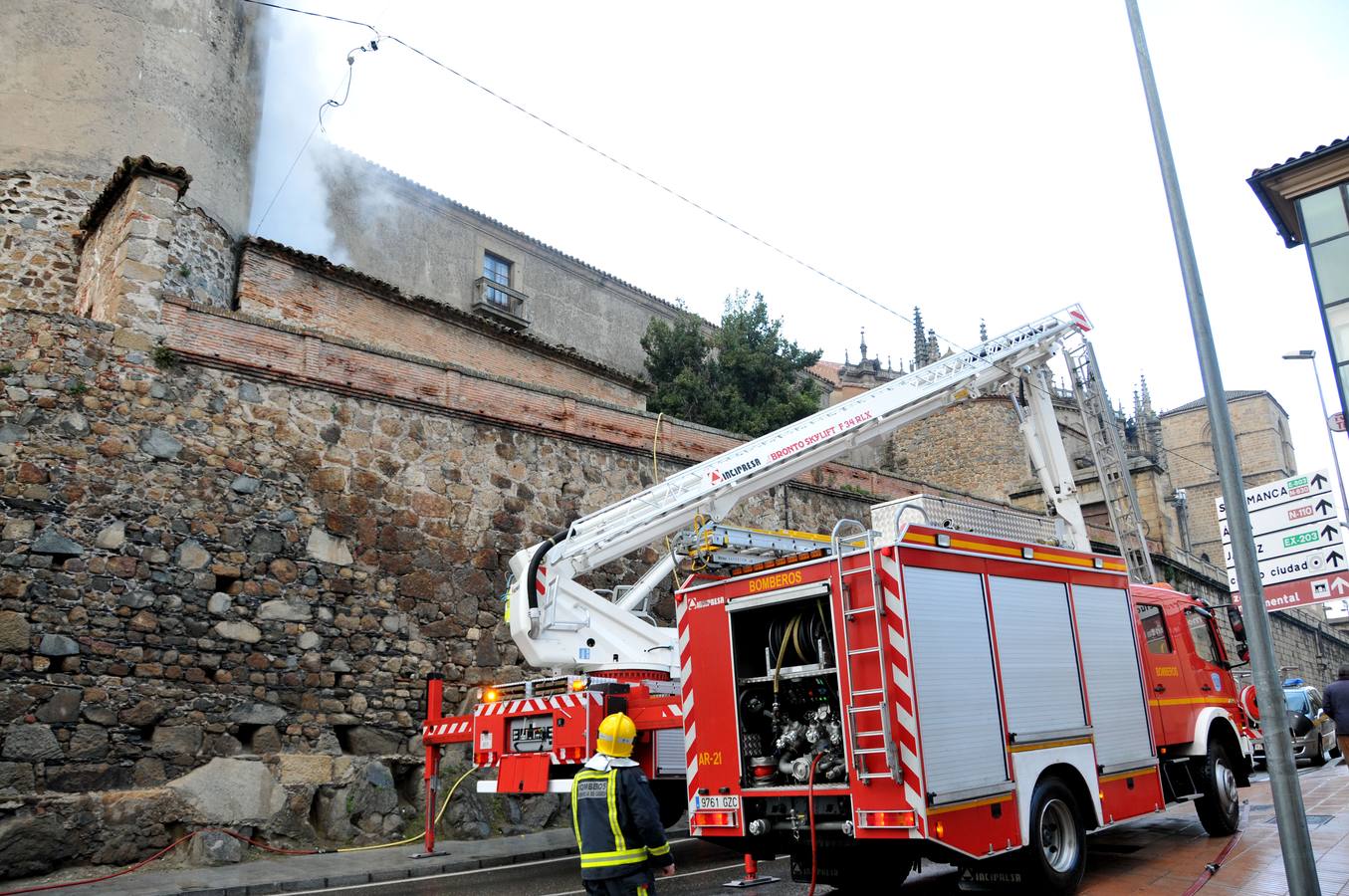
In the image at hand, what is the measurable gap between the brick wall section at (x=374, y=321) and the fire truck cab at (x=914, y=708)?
8587 millimetres

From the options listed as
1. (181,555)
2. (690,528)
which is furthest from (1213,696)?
(181,555)

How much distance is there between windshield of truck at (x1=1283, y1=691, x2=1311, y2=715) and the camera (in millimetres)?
19641

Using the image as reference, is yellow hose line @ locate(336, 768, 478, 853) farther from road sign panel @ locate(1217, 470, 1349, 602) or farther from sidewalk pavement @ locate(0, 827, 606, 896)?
road sign panel @ locate(1217, 470, 1349, 602)

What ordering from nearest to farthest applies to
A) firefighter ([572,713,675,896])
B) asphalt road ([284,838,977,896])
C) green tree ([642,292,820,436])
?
firefighter ([572,713,675,896]), asphalt road ([284,838,977,896]), green tree ([642,292,820,436])

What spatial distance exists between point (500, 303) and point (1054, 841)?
20883mm

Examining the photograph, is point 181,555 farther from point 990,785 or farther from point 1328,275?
point 1328,275

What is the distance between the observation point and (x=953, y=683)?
6707 mm

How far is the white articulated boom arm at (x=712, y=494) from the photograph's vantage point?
983 centimetres

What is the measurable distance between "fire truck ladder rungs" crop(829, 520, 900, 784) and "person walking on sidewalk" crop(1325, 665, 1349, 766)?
6881 millimetres

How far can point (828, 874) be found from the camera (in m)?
7.07

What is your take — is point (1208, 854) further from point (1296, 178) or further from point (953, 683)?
point (1296, 178)

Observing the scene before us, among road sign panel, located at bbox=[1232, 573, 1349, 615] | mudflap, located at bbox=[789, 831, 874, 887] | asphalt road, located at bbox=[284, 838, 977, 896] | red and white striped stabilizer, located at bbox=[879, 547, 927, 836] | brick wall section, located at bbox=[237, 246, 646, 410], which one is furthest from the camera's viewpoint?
brick wall section, located at bbox=[237, 246, 646, 410]

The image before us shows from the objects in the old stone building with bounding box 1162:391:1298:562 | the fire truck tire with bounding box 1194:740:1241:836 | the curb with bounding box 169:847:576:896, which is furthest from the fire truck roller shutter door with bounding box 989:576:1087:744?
the old stone building with bounding box 1162:391:1298:562

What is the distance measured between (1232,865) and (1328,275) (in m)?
12.2
